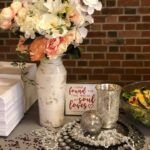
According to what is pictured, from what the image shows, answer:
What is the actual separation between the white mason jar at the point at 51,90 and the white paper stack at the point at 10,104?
10 cm

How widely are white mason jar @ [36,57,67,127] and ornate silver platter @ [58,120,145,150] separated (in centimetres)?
→ 7

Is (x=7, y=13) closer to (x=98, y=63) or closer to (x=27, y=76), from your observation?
(x=27, y=76)

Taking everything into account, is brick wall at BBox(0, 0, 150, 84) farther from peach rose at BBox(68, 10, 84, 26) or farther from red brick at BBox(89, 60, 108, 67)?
peach rose at BBox(68, 10, 84, 26)

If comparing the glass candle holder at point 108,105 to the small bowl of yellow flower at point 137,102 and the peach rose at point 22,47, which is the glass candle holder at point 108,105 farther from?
the peach rose at point 22,47

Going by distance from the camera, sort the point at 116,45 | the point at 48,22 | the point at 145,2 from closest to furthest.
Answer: the point at 48,22 < the point at 145,2 < the point at 116,45

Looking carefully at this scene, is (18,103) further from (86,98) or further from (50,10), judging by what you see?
(50,10)

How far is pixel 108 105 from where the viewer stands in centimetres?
120

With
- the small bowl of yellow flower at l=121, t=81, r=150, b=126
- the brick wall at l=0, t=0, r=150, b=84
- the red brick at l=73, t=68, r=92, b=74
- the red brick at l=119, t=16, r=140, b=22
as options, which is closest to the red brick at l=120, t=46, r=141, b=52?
the brick wall at l=0, t=0, r=150, b=84

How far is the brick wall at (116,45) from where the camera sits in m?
2.67

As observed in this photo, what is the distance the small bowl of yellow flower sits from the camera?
4.13 ft

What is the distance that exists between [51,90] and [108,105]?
0.77 ft

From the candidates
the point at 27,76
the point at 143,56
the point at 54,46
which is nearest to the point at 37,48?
the point at 54,46

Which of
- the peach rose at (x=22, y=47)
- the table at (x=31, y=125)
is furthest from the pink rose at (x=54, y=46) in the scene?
the table at (x=31, y=125)


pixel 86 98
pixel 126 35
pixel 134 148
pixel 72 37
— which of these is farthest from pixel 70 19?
pixel 126 35
